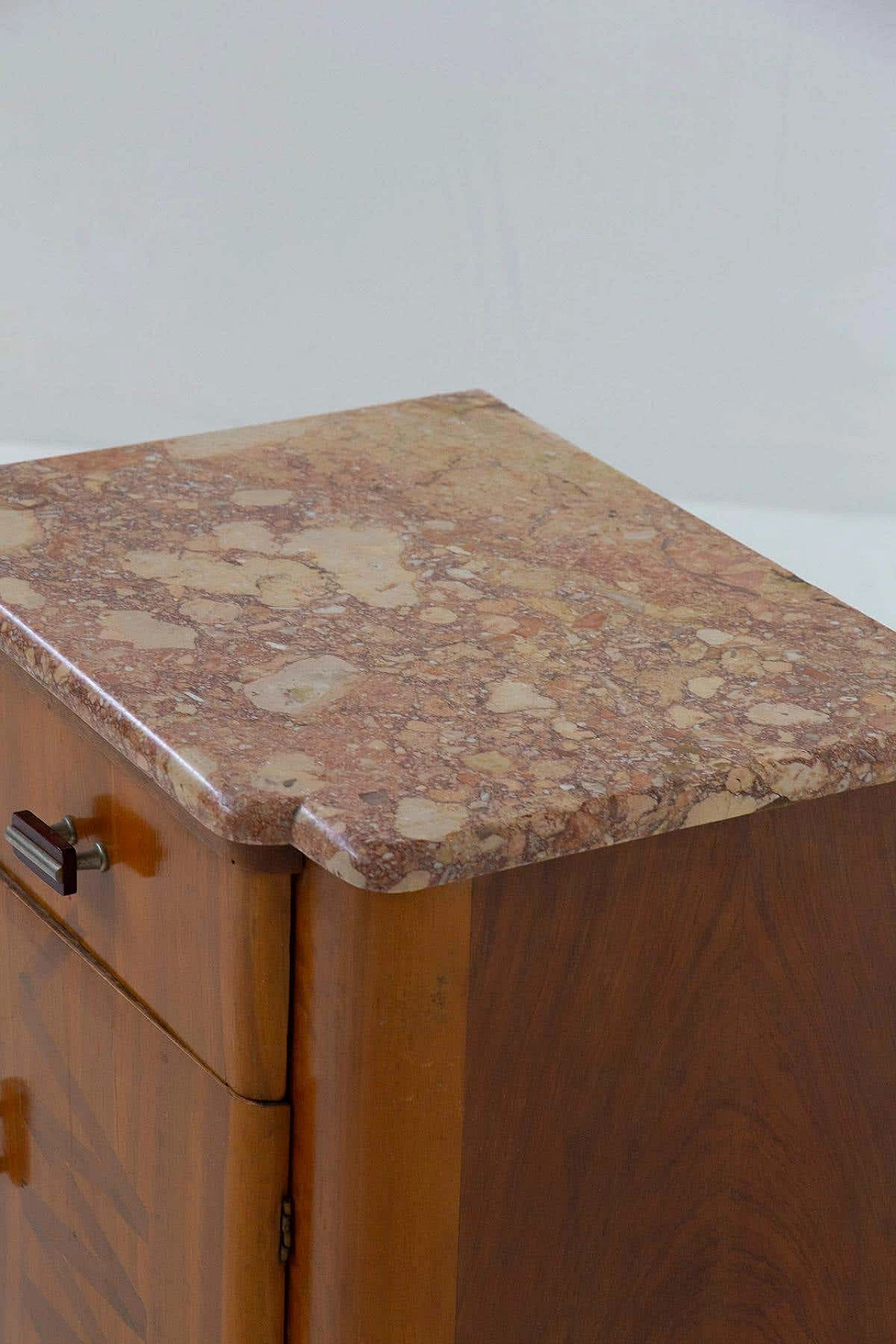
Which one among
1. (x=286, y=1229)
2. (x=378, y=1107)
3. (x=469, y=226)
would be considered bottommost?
(x=286, y=1229)

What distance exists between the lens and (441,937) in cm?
104

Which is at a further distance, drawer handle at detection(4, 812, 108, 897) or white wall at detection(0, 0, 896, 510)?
white wall at detection(0, 0, 896, 510)

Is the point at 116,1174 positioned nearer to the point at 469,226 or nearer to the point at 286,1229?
the point at 286,1229

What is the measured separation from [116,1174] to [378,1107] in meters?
0.32

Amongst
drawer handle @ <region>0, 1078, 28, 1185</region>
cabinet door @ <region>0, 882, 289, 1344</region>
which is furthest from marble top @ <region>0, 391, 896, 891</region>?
Result: drawer handle @ <region>0, 1078, 28, 1185</region>

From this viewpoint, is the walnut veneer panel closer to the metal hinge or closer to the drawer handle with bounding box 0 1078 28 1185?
the metal hinge

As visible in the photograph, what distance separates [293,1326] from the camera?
117cm

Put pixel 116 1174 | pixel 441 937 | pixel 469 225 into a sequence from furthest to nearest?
pixel 469 225, pixel 116 1174, pixel 441 937

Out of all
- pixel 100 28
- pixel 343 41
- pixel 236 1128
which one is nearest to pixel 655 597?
A: pixel 236 1128

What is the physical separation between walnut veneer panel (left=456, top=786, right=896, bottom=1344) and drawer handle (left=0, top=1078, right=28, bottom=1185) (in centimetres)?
43

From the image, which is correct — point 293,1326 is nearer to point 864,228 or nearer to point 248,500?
point 248,500

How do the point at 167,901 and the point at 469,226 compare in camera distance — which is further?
the point at 469,226

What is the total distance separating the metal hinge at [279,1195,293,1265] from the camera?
1139 mm

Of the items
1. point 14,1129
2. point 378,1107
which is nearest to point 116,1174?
point 14,1129
